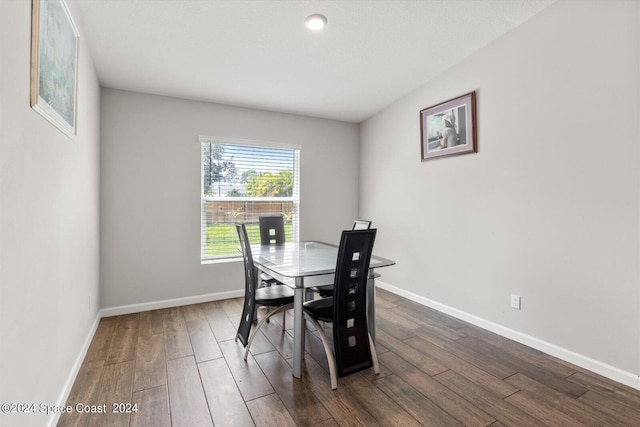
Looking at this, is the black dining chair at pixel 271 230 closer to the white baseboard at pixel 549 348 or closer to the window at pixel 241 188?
the window at pixel 241 188

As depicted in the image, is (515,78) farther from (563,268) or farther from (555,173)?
(563,268)

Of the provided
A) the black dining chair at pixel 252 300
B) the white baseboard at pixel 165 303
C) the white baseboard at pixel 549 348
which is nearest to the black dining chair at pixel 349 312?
the black dining chair at pixel 252 300

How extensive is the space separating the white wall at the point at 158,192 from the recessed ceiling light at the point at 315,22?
6.37 feet

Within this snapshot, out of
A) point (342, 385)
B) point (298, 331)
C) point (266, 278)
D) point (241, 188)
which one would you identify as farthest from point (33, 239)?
point (241, 188)

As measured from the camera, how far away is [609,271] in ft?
6.91

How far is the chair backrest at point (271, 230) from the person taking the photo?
3.56 metres

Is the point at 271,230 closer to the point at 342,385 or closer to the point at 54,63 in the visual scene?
the point at 342,385

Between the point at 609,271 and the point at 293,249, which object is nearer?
the point at 609,271

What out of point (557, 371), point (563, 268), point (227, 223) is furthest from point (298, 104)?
point (557, 371)

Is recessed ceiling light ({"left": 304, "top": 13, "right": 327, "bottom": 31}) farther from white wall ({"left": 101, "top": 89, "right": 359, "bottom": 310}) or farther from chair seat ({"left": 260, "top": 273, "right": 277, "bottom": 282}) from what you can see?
chair seat ({"left": 260, "top": 273, "right": 277, "bottom": 282})

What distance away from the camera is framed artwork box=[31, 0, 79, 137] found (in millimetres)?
1329

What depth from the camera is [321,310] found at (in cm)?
218

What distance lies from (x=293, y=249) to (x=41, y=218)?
1.96 metres

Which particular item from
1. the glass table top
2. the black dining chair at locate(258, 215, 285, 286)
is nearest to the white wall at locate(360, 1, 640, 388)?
the glass table top
